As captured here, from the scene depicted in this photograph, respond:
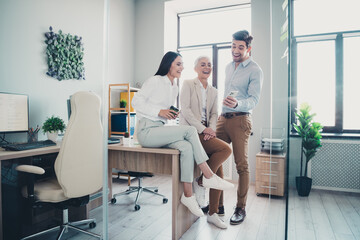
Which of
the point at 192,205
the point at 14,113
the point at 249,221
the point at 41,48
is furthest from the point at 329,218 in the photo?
the point at 41,48

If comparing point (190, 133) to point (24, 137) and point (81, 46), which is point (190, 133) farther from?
point (81, 46)

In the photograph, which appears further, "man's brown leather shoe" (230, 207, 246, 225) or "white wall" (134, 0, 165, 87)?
"white wall" (134, 0, 165, 87)

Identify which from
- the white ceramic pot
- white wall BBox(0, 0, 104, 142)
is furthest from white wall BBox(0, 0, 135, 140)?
the white ceramic pot

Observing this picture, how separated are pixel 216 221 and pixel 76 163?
116 cm

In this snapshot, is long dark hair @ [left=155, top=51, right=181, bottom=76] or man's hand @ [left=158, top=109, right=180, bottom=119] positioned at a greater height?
long dark hair @ [left=155, top=51, right=181, bottom=76]

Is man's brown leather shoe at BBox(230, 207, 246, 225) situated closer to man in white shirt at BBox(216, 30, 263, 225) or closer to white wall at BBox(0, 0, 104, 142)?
man in white shirt at BBox(216, 30, 263, 225)

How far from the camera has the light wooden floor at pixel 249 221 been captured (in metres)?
1.81

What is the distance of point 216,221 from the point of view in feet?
6.47

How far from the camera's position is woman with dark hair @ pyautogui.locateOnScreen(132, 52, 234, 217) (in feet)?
5.67

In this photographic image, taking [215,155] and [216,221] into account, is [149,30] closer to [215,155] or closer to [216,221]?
[215,155]

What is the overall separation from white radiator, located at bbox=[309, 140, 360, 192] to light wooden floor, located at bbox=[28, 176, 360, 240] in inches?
4.6

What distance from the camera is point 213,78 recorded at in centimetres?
376

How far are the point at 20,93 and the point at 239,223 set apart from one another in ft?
6.87

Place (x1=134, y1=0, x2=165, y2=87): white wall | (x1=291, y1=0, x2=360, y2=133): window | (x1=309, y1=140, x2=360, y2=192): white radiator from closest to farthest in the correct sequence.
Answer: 1. (x1=291, y1=0, x2=360, y2=133): window
2. (x1=309, y1=140, x2=360, y2=192): white radiator
3. (x1=134, y1=0, x2=165, y2=87): white wall
